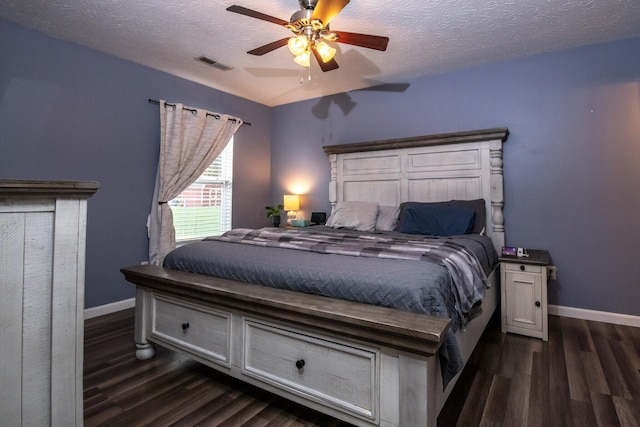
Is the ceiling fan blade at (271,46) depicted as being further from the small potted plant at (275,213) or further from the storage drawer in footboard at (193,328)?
the small potted plant at (275,213)

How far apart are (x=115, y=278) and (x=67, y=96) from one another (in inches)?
66.0

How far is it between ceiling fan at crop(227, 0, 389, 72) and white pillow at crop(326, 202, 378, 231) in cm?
158

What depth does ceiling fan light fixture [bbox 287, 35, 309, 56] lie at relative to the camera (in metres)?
2.11

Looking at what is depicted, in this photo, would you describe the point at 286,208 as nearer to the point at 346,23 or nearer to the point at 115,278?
the point at 115,278

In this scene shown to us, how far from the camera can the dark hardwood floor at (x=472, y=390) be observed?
60.4 inches

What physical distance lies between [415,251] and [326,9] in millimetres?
1482

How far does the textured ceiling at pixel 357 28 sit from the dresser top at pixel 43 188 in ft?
6.57

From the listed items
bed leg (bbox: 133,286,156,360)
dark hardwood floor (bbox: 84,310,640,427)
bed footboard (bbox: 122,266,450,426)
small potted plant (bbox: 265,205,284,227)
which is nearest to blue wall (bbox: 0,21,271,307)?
dark hardwood floor (bbox: 84,310,640,427)

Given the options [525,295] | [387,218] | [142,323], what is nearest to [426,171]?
[387,218]

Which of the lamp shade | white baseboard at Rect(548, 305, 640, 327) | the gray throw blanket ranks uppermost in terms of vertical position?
the lamp shade

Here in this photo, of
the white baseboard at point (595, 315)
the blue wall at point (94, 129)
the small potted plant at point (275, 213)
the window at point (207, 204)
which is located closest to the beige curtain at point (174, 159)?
the blue wall at point (94, 129)

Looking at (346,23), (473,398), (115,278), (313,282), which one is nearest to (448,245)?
(473,398)

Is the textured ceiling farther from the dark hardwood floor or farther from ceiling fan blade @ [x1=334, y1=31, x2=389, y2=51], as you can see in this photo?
the dark hardwood floor

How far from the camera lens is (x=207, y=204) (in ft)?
13.2
